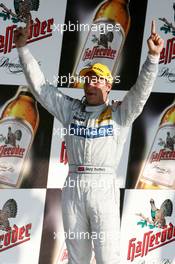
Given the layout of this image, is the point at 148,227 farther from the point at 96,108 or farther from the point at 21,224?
the point at 96,108

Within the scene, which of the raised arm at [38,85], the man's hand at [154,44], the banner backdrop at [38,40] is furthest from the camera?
the banner backdrop at [38,40]

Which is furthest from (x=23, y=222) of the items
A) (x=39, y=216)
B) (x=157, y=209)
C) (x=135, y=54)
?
(x=135, y=54)

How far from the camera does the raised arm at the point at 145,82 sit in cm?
194

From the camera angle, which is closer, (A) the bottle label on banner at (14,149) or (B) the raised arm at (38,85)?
(B) the raised arm at (38,85)

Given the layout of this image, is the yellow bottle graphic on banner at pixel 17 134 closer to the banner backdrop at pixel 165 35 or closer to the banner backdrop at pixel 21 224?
the banner backdrop at pixel 21 224

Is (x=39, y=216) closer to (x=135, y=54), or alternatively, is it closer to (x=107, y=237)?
(x=107, y=237)

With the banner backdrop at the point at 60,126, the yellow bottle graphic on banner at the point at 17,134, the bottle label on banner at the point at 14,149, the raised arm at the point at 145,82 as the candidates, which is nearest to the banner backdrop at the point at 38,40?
the banner backdrop at the point at 60,126

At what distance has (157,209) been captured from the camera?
9.34 feet

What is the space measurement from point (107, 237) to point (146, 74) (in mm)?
641

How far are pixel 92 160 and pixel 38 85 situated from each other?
14.4 inches

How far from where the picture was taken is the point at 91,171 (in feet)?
6.96

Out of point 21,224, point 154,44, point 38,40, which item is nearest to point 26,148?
point 21,224

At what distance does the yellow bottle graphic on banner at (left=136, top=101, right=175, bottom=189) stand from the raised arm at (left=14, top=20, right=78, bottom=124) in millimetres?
757

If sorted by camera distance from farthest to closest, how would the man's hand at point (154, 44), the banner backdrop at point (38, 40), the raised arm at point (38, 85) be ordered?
the banner backdrop at point (38, 40)
the raised arm at point (38, 85)
the man's hand at point (154, 44)
